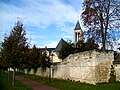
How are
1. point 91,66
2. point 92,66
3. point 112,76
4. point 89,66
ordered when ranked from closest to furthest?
point 112,76 → point 92,66 → point 91,66 → point 89,66

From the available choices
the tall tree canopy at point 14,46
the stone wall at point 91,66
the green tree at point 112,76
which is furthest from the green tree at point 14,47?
the green tree at point 112,76

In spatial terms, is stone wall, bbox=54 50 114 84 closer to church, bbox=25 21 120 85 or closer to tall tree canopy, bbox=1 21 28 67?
church, bbox=25 21 120 85

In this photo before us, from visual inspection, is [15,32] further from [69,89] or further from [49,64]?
[49,64]

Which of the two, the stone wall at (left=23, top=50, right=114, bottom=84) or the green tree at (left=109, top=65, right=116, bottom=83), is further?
→ the stone wall at (left=23, top=50, right=114, bottom=84)

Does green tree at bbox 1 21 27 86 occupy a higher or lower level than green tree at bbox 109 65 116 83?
higher

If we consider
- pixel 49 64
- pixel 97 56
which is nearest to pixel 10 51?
pixel 97 56

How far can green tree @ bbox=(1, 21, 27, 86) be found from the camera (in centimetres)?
2742

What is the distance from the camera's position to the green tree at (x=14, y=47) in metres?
27.4

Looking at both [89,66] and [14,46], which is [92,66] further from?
[14,46]

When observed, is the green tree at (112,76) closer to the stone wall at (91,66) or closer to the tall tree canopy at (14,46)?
the stone wall at (91,66)

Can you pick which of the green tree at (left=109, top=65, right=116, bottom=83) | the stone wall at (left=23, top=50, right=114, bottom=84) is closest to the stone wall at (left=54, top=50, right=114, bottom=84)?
the stone wall at (left=23, top=50, right=114, bottom=84)

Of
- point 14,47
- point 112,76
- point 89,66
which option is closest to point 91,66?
point 89,66

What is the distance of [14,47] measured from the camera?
2795 centimetres

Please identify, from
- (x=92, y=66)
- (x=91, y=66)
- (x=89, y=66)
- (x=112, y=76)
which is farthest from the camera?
(x=89, y=66)
